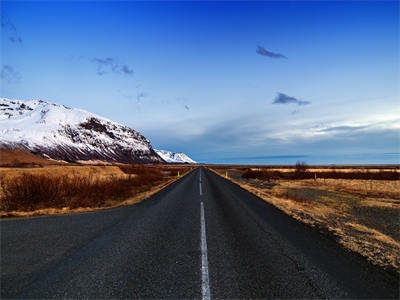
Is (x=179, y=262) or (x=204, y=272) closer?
(x=204, y=272)

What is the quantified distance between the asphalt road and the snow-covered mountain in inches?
4858

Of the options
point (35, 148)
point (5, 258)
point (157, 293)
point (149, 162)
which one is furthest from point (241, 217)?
point (149, 162)

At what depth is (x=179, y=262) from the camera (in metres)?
A: 4.53

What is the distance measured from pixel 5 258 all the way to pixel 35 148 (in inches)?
5236

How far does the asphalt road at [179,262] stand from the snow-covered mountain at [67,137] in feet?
405

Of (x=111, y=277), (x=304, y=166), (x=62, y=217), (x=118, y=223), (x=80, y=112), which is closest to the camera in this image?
(x=111, y=277)

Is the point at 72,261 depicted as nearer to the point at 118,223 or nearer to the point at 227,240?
the point at 118,223

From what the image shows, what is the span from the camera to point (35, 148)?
357 ft

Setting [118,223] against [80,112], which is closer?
[118,223]

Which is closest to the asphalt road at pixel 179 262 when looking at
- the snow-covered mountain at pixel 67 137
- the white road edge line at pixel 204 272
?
the white road edge line at pixel 204 272

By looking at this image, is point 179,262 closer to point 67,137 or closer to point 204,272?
point 204,272

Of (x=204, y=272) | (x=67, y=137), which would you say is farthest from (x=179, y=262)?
(x=67, y=137)

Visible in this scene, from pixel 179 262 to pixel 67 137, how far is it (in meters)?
163

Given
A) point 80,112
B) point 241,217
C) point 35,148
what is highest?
point 80,112
